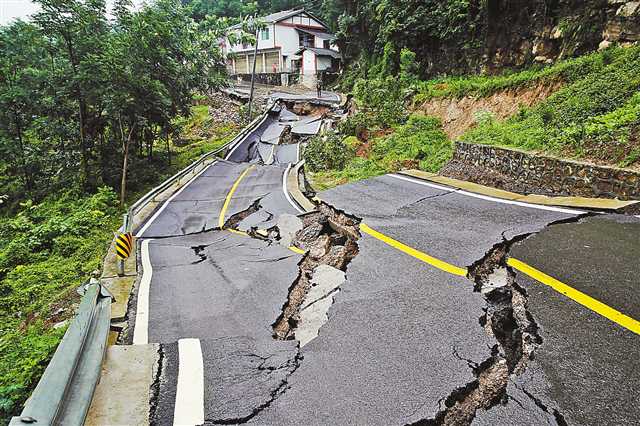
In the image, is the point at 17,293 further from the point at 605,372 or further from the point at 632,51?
the point at 632,51

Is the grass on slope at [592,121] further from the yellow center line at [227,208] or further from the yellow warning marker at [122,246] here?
the yellow warning marker at [122,246]

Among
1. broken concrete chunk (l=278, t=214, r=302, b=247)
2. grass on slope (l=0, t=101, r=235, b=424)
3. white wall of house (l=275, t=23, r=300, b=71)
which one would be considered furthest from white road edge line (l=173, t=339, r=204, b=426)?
white wall of house (l=275, t=23, r=300, b=71)

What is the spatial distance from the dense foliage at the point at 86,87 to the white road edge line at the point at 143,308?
1258 centimetres

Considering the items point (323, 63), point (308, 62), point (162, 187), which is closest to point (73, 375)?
point (162, 187)

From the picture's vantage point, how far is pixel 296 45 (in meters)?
56.7

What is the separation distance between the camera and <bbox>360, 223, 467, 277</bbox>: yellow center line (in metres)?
5.05

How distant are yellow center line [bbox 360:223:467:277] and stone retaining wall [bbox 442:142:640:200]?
11.9 ft

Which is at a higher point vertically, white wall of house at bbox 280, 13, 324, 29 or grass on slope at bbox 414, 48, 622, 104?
white wall of house at bbox 280, 13, 324, 29

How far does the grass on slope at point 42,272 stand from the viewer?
14.3 ft

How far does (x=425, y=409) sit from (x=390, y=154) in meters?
12.1

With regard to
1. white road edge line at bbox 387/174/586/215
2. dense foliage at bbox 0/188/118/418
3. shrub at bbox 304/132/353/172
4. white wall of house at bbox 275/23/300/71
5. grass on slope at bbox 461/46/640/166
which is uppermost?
white wall of house at bbox 275/23/300/71

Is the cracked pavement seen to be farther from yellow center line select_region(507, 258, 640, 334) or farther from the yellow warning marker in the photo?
the yellow warning marker

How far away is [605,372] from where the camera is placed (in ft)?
9.91

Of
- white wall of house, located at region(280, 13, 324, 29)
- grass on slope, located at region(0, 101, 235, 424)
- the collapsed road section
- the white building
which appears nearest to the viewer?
the collapsed road section
